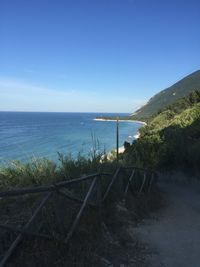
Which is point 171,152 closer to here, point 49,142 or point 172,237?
point 172,237

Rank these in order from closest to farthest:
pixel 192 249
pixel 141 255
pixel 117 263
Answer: pixel 117 263 < pixel 141 255 < pixel 192 249

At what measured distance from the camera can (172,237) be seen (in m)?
6.66

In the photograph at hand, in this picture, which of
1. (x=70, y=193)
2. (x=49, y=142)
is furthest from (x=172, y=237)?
(x=49, y=142)

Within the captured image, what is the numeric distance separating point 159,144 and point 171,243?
15.0 meters

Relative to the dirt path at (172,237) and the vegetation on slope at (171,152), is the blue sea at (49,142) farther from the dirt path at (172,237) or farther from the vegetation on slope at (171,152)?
the vegetation on slope at (171,152)

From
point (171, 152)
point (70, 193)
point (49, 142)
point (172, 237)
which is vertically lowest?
point (49, 142)

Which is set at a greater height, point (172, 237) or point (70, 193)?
point (70, 193)

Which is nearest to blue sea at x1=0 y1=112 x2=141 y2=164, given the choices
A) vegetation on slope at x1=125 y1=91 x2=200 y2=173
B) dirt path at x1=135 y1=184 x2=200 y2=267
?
dirt path at x1=135 y1=184 x2=200 y2=267

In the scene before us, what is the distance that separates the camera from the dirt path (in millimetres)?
5442

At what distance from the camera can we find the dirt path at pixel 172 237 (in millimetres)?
5442

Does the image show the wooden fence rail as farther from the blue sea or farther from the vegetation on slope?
the vegetation on slope

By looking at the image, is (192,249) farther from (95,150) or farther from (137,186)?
(137,186)

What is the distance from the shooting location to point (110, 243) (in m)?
5.69

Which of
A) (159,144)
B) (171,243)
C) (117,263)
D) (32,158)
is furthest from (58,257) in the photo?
(159,144)
